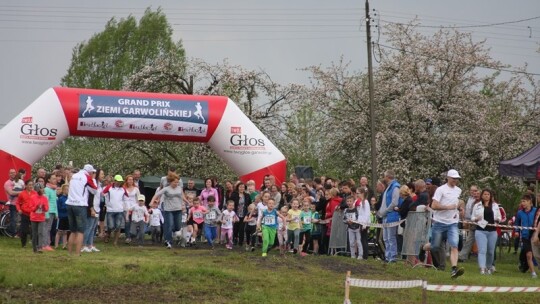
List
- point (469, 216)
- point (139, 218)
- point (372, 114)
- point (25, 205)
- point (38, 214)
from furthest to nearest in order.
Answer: point (372, 114) → point (139, 218) → point (469, 216) → point (25, 205) → point (38, 214)

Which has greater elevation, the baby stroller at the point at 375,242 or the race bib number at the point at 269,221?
the race bib number at the point at 269,221

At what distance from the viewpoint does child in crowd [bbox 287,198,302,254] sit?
23.4 m

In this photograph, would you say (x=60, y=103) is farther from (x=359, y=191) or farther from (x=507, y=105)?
(x=507, y=105)

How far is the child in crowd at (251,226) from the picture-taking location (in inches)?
985

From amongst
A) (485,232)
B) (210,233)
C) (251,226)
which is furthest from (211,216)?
(485,232)

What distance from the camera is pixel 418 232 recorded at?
824 inches

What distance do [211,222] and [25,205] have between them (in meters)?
4.99

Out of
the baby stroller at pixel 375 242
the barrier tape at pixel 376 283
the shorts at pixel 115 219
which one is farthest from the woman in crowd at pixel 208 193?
the barrier tape at pixel 376 283

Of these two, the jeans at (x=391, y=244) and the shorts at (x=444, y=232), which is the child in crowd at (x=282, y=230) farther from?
the shorts at (x=444, y=232)

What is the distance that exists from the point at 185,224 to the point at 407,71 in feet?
57.5

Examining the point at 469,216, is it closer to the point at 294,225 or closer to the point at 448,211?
the point at 294,225

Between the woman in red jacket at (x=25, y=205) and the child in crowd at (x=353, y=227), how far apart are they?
6548 millimetres

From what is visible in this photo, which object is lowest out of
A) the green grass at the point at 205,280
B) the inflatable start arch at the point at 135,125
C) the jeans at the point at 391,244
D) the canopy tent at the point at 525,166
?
the green grass at the point at 205,280

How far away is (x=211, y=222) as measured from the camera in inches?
999
